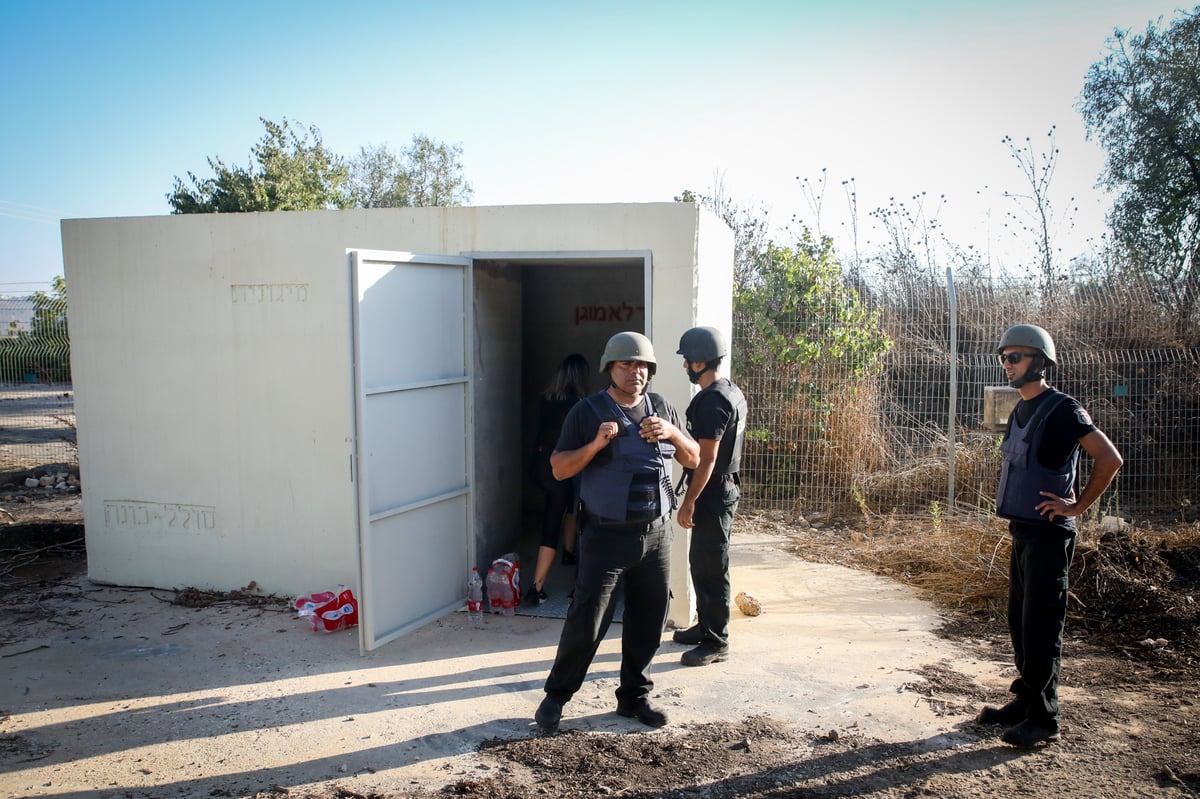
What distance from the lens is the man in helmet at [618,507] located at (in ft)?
12.7

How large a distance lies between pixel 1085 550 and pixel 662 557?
11.6 ft

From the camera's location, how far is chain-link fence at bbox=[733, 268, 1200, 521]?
8.63 metres

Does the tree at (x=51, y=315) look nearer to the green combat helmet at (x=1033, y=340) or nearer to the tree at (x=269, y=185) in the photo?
the tree at (x=269, y=185)

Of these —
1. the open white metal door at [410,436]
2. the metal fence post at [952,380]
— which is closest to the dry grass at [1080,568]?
the metal fence post at [952,380]

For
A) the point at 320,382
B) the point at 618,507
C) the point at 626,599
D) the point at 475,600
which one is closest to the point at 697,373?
the point at 618,507

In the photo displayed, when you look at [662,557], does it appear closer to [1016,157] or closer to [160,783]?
[160,783]

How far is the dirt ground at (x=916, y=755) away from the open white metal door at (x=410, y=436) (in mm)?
1520

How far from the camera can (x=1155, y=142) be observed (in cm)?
1266

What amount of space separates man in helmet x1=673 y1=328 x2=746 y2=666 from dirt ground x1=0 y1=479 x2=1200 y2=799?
782 millimetres

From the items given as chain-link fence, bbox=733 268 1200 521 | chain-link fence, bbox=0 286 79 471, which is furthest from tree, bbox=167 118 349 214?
chain-link fence, bbox=733 268 1200 521

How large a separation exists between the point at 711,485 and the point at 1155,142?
1183cm

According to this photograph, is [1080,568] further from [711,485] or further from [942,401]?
[942,401]

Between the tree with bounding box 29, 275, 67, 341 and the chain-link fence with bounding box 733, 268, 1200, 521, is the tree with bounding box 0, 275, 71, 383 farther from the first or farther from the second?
the chain-link fence with bounding box 733, 268, 1200, 521

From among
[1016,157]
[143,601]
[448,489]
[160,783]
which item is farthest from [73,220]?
[1016,157]
